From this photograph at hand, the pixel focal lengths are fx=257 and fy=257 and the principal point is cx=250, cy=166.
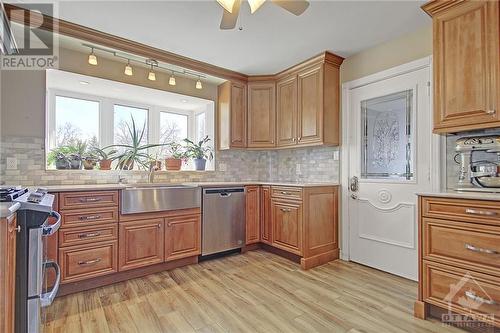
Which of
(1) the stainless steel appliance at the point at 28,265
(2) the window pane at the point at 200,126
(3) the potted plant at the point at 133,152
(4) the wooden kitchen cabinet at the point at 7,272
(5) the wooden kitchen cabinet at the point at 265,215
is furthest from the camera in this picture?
(2) the window pane at the point at 200,126

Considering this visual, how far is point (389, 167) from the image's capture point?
2756 mm

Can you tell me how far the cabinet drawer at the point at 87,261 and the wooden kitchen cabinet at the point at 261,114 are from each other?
7.23 feet

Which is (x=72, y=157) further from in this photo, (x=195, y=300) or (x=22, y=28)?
(x=195, y=300)

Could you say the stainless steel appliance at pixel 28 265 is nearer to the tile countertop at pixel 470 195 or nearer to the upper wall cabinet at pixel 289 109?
the tile countertop at pixel 470 195

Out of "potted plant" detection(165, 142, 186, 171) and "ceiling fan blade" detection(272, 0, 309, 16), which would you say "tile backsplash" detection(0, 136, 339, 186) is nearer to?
"potted plant" detection(165, 142, 186, 171)

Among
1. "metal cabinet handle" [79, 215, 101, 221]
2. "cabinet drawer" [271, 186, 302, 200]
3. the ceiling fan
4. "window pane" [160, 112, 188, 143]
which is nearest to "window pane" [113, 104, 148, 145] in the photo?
"window pane" [160, 112, 188, 143]

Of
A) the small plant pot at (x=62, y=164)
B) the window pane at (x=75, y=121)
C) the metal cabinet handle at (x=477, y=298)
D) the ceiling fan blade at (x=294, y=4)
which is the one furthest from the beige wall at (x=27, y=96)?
the metal cabinet handle at (x=477, y=298)

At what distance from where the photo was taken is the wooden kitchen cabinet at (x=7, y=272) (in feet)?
3.51

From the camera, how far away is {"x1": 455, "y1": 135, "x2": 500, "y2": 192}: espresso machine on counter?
1887 mm

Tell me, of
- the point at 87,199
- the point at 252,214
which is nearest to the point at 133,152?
the point at 87,199

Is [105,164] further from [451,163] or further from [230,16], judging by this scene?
[451,163]

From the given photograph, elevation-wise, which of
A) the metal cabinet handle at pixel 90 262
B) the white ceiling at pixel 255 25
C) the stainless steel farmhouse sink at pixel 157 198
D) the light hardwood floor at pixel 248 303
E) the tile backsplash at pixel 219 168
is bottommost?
the light hardwood floor at pixel 248 303

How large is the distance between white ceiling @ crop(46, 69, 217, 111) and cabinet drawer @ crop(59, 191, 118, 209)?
1.38 metres

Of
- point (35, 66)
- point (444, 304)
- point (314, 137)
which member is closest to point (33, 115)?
point (35, 66)
